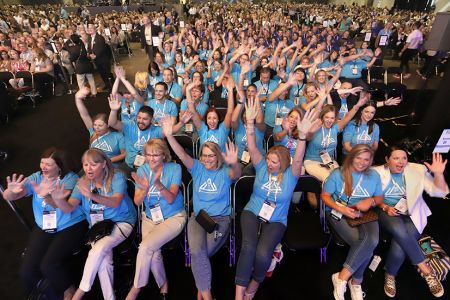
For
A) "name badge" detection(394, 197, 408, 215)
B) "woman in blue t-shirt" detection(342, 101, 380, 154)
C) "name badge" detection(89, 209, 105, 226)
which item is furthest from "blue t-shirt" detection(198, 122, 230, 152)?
"name badge" detection(394, 197, 408, 215)

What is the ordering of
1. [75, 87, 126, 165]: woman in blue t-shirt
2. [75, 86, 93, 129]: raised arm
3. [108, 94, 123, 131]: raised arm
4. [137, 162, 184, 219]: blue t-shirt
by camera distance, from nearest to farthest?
[137, 162, 184, 219]: blue t-shirt → [75, 87, 126, 165]: woman in blue t-shirt → [75, 86, 93, 129]: raised arm → [108, 94, 123, 131]: raised arm

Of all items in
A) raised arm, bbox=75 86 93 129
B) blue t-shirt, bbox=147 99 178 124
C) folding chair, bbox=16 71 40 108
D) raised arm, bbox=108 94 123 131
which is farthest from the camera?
folding chair, bbox=16 71 40 108

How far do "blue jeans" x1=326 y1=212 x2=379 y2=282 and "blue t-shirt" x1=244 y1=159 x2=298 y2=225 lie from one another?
0.59m

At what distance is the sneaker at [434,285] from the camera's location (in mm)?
2611

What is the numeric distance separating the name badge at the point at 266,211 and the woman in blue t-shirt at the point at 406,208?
1.12 metres

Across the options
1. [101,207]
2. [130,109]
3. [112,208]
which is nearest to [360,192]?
[112,208]

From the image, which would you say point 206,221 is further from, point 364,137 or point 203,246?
point 364,137

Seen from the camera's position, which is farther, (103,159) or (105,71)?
(105,71)

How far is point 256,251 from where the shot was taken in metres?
2.46

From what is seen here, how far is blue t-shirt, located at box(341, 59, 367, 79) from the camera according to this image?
6.43 meters

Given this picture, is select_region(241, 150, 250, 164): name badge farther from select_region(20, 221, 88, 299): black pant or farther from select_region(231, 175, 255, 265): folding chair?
select_region(20, 221, 88, 299): black pant

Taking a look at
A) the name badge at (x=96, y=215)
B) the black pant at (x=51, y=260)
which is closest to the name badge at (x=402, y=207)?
the name badge at (x=96, y=215)

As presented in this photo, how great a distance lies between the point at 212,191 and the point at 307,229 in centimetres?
102

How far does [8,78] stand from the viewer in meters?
6.90
